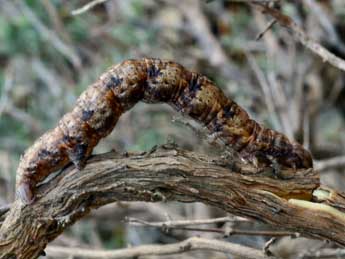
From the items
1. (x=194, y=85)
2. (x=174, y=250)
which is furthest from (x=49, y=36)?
(x=194, y=85)

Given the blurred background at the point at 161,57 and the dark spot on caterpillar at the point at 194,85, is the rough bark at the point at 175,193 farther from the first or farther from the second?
the blurred background at the point at 161,57

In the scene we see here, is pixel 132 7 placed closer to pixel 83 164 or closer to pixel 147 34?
pixel 147 34

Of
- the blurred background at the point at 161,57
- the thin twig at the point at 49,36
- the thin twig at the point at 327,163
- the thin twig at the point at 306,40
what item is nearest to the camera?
the thin twig at the point at 306,40

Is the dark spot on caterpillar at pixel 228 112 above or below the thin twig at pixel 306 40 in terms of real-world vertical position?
below

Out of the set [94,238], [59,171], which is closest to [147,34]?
[94,238]

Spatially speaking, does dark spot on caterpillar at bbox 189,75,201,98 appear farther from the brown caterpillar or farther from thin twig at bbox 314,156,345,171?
thin twig at bbox 314,156,345,171

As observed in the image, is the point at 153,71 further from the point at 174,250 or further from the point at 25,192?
the point at 174,250

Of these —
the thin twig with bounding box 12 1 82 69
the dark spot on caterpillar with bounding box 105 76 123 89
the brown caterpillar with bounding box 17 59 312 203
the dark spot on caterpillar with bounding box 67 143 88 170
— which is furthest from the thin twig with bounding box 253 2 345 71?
the thin twig with bounding box 12 1 82 69

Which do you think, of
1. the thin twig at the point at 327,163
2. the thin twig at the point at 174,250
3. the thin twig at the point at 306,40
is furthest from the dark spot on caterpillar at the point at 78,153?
the thin twig at the point at 327,163
